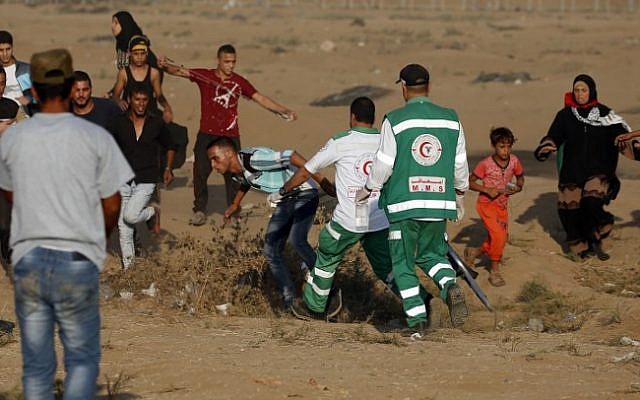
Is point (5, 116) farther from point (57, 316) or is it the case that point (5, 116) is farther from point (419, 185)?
point (57, 316)

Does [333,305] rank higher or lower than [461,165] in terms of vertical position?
lower

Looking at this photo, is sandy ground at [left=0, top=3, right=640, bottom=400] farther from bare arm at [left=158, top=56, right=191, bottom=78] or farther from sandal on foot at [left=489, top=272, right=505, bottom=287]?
bare arm at [left=158, top=56, right=191, bottom=78]

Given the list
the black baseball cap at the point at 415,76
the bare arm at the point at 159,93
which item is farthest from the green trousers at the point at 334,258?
the bare arm at the point at 159,93

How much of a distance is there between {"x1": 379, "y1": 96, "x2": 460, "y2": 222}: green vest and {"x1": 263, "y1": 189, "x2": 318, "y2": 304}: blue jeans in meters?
1.35

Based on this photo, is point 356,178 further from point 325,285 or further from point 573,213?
point 573,213

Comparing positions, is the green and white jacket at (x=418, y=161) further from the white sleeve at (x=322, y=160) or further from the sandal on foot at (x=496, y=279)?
the sandal on foot at (x=496, y=279)

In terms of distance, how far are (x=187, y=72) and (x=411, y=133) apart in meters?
4.40

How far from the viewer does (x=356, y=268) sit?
10.6 m

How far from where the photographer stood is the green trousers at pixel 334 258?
8.88 meters

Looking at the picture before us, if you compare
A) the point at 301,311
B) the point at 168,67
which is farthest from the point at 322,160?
the point at 168,67

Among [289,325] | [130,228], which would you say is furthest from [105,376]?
[130,228]

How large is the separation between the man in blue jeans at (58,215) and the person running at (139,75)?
6.13m

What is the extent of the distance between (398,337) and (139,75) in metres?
4.61

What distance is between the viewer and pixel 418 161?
8.09m
